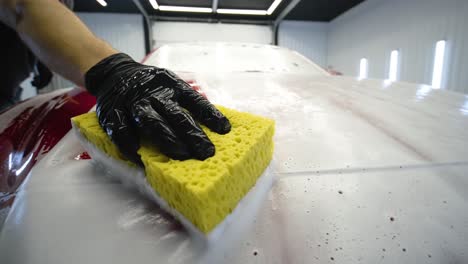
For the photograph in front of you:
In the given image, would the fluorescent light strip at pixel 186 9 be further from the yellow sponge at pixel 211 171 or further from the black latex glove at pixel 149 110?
the yellow sponge at pixel 211 171

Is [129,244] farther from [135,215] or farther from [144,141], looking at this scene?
[144,141]

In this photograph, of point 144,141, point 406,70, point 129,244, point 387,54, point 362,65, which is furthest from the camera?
point 362,65

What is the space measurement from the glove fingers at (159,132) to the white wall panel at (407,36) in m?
3.40

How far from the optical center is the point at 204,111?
496mm

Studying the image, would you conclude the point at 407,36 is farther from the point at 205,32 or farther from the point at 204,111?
the point at 204,111

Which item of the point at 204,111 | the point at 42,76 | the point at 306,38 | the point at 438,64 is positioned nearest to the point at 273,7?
the point at 306,38

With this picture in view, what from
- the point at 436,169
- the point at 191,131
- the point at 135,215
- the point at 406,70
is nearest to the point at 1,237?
the point at 135,215

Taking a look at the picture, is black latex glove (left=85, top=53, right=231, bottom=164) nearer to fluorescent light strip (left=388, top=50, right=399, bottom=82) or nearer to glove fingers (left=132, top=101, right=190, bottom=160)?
glove fingers (left=132, top=101, right=190, bottom=160)

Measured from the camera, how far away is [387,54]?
12.0ft

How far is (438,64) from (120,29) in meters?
5.18

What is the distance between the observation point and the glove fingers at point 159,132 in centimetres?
39

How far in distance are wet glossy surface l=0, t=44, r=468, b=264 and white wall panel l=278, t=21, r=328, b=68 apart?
4893 mm

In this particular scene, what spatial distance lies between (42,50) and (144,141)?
0.49 metres

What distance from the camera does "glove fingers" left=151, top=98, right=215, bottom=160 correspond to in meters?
0.40
